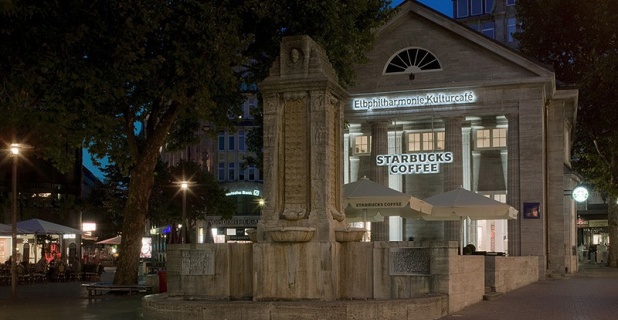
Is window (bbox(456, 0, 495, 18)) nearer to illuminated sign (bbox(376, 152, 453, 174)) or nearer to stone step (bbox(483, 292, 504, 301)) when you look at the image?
illuminated sign (bbox(376, 152, 453, 174))

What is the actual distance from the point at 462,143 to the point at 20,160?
19426 mm

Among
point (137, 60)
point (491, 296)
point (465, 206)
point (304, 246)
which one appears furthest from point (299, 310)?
point (465, 206)

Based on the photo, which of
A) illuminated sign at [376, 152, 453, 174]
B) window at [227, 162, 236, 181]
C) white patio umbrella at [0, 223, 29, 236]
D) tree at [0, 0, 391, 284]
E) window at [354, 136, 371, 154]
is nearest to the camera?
tree at [0, 0, 391, 284]

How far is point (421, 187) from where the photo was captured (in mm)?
41219

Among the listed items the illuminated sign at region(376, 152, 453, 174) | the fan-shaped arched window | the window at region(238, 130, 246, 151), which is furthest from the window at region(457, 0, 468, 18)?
the illuminated sign at region(376, 152, 453, 174)

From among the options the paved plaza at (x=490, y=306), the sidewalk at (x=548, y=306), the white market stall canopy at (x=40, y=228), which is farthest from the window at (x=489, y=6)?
the sidewalk at (x=548, y=306)

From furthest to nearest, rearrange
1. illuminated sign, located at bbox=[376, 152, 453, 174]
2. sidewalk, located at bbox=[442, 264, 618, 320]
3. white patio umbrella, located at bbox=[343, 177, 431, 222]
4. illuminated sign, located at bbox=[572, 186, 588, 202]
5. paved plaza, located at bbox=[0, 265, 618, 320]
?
illuminated sign, located at bbox=[376, 152, 453, 174] → illuminated sign, located at bbox=[572, 186, 588, 202] → white patio umbrella, located at bbox=[343, 177, 431, 222] → paved plaza, located at bbox=[0, 265, 618, 320] → sidewalk, located at bbox=[442, 264, 618, 320]

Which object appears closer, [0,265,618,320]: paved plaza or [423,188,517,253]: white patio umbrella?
[0,265,618,320]: paved plaza

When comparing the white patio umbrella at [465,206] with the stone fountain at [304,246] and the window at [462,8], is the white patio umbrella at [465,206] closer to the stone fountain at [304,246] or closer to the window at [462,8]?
the stone fountain at [304,246]

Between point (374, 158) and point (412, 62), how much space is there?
4.80m

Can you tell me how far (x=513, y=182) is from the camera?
38.3 meters

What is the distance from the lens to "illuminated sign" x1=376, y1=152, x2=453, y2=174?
132ft

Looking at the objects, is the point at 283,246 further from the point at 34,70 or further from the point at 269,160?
the point at 34,70

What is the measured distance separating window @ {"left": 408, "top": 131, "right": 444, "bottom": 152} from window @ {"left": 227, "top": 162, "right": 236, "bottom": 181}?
42082 millimetres
